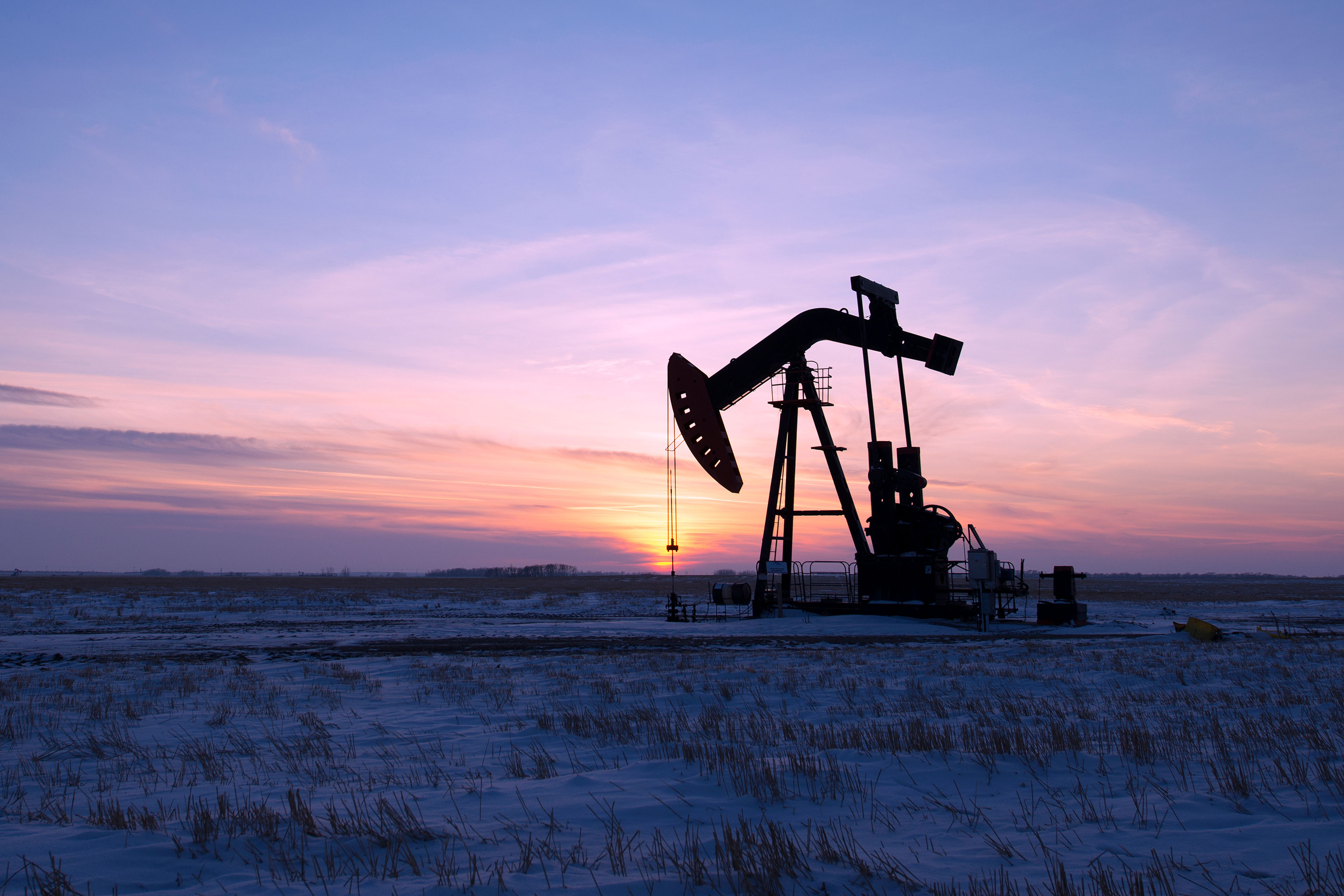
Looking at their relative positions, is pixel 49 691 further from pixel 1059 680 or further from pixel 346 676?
pixel 1059 680

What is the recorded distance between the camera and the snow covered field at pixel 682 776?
→ 453 cm

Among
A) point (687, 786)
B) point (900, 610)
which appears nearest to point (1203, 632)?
point (900, 610)

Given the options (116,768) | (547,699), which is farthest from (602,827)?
(547,699)

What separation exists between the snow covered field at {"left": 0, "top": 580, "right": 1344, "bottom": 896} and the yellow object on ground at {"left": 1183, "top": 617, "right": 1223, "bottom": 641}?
17.1 feet

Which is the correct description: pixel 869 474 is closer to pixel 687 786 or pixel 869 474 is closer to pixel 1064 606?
pixel 1064 606

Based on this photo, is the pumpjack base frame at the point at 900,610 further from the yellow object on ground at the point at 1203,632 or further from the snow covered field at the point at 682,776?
the snow covered field at the point at 682,776

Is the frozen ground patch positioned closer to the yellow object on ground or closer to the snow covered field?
the snow covered field

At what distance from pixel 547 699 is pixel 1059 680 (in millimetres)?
6861

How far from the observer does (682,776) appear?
685 cm

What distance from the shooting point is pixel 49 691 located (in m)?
12.3

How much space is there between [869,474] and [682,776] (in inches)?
895

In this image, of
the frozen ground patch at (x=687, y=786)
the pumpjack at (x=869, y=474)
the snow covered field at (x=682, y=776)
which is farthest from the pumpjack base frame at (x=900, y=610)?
the frozen ground patch at (x=687, y=786)

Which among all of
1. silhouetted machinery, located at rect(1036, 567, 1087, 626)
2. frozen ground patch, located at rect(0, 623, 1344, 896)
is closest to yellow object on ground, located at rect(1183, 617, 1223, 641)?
silhouetted machinery, located at rect(1036, 567, 1087, 626)

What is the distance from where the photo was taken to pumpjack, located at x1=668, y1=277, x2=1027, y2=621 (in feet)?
92.3
